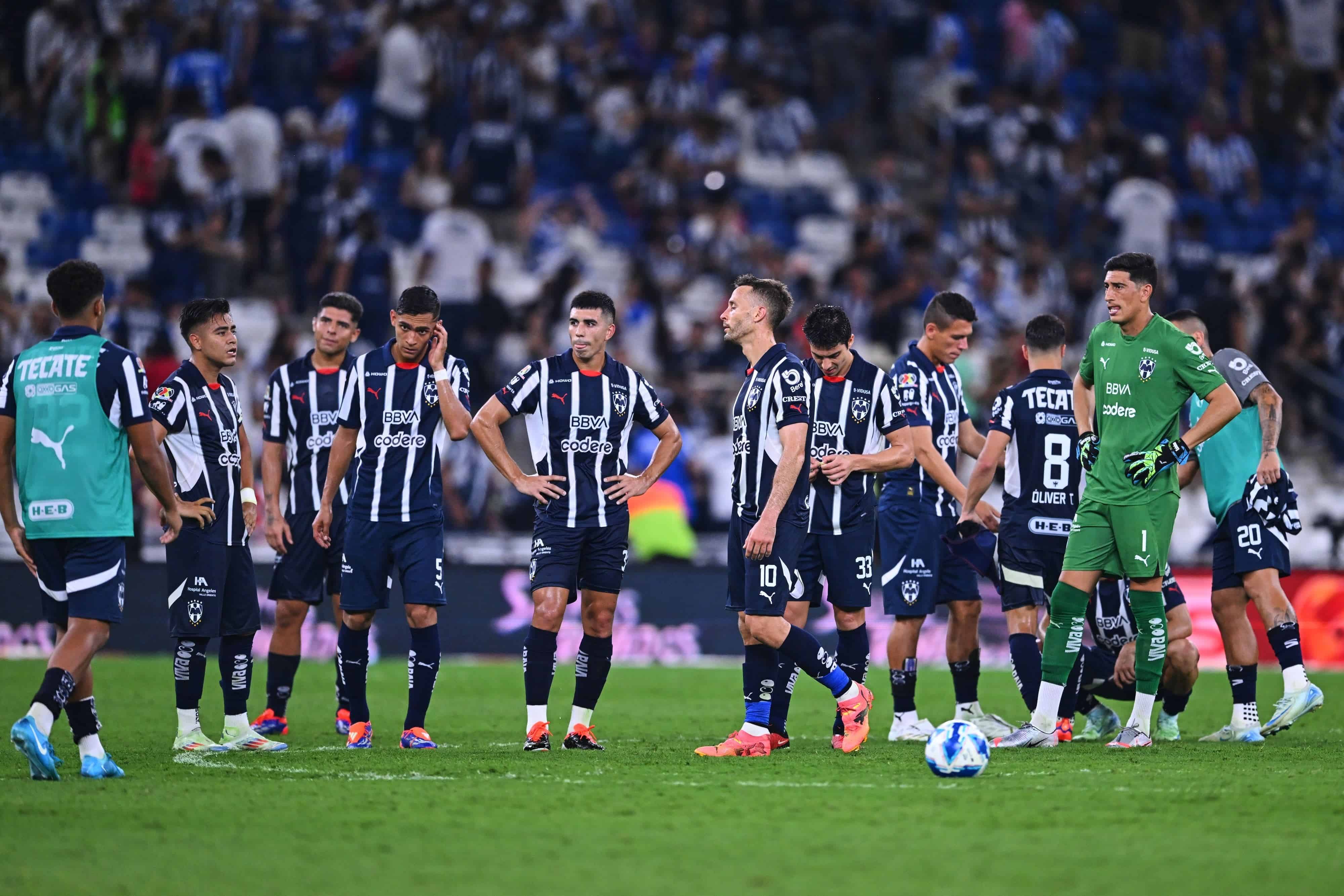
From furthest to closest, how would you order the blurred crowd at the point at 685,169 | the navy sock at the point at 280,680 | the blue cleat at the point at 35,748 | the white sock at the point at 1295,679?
the blurred crowd at the point at 685,169
the navy sock at the point at 280,680
the white sock at the point at 1295,679
the blue cleat at the point at 35,748

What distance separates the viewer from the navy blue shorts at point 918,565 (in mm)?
9875

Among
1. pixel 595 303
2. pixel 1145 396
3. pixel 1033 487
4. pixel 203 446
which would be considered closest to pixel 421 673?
pixel 203 446

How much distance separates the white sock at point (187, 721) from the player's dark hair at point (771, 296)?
13.1 ft

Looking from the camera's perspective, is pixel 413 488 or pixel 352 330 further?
pixel 352 330

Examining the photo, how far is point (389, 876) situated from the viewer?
17.4 feet

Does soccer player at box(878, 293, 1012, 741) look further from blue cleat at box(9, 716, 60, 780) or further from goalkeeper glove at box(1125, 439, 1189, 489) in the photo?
blue cleat at box(9, 716, 60, 780)

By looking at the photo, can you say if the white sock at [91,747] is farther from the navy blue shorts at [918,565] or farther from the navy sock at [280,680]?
the navy blue shorts at [918,565]

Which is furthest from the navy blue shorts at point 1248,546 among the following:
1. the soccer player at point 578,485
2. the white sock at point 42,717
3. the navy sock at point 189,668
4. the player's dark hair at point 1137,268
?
the white sock at point 42,717

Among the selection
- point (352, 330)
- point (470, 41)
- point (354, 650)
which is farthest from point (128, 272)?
point (354, 650)

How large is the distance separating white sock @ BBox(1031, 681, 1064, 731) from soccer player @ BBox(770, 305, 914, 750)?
110 centimetres

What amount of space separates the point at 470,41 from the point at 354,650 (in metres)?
14.7

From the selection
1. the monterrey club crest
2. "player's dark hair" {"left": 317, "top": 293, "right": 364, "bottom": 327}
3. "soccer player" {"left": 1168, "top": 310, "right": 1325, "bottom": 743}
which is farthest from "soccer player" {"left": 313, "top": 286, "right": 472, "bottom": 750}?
"soccer player" {"left": 1168, "top": 310, "right": 1325, "bottom": 743}

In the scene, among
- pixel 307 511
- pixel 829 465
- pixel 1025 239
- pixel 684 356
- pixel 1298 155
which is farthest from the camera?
pixel 1298 155

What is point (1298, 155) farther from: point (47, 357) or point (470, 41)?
point (47, 357)
